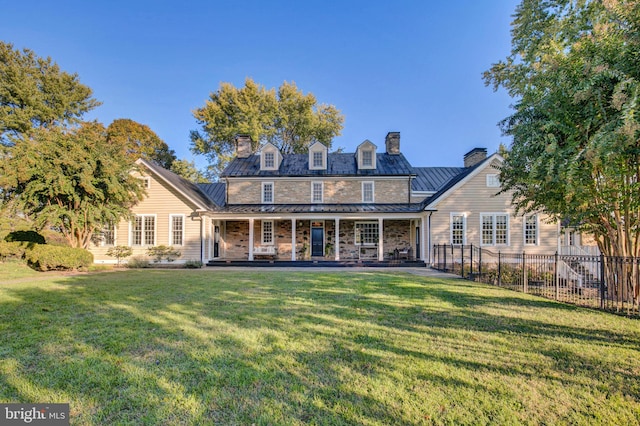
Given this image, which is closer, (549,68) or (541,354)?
(541,354)

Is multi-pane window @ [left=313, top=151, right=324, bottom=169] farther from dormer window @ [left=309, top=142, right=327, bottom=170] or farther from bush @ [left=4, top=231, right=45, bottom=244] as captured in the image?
bush @ [left=4, top=231, right=45, bottom=244]

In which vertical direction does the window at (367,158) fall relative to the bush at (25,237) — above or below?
above

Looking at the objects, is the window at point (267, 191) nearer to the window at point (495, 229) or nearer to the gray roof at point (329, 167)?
the gray roof at point (329, 167)

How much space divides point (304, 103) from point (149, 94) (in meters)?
14.1

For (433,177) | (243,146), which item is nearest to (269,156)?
(243,146)

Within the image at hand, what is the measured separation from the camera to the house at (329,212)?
16203 mm

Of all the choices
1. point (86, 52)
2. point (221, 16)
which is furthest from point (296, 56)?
point (86, 52)

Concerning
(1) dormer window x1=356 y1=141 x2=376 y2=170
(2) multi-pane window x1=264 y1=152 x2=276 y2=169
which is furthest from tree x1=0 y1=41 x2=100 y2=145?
(1) dormer window x1=356 y1=141 x2=376 y2=170

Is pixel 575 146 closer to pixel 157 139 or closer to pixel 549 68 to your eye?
pixel 549 68

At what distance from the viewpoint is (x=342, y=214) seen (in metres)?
16.8

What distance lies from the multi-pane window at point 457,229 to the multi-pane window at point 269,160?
11556 mm

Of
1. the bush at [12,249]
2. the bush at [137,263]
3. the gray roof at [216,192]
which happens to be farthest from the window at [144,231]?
the bush at [12,249]

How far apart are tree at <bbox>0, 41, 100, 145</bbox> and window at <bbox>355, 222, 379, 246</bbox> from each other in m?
26.9

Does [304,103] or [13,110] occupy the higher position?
[304,103]
